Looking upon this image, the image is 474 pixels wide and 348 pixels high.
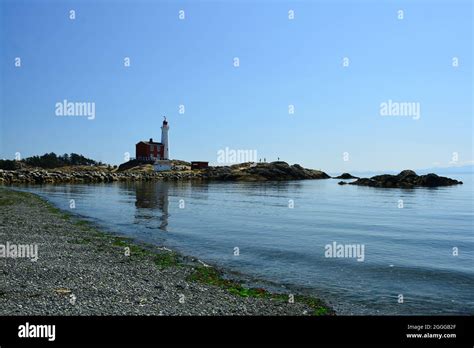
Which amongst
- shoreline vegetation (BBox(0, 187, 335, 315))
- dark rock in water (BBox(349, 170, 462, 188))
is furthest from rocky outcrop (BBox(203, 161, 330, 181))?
shoreline vegetation (BBox(0, 187, 335, 315))

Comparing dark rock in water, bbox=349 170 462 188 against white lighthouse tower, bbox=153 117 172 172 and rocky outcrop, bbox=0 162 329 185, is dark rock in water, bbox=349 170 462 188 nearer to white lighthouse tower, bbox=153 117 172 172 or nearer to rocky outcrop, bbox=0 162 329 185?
rocky outcrop, bbox=0 162 329 185

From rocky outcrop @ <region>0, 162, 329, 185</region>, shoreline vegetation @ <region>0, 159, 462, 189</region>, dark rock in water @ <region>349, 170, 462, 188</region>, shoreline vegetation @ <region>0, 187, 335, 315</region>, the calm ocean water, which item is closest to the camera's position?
shoreline vegetation @ <region>0, 187, 335, 315</region>

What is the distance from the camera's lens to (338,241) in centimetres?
2681

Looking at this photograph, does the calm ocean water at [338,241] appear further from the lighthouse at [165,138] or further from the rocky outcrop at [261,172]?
the lighthouse at [165,138]

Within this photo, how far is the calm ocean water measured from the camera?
15.5m

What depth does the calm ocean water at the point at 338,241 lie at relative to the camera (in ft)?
51.0

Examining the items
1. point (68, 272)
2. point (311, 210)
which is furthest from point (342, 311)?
point (311, 210)

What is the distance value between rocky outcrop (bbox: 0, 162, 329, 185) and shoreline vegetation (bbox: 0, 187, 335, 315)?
94.8 metres

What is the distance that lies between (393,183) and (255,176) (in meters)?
52.1

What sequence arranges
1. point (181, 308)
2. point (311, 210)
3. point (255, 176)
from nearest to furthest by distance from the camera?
point (181, 308) → point (311, 210) → point (255, 176)

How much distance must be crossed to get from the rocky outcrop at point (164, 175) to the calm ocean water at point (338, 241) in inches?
2848

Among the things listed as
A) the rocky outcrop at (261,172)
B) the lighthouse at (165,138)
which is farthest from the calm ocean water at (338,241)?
the lighthouse at (165,138)
